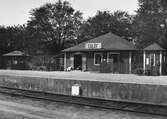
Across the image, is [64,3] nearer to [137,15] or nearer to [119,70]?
[137,15]

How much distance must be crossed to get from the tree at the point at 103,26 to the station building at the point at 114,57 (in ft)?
69.7

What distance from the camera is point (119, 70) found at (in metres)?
28.1

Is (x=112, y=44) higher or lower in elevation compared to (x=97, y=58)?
higher

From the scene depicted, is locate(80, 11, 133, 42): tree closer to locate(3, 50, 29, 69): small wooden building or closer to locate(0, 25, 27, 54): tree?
Answer: locate(0, 25, 27, 54): tree

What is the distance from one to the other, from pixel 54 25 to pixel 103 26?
35.9 feet

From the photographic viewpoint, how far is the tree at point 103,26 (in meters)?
56.4

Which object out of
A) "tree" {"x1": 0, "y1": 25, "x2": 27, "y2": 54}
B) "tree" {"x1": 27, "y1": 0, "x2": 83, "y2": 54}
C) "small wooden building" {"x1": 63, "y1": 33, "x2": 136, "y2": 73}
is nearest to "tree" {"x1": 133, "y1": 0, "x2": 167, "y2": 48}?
"small wooden building" {"x1": 63, "y1": 33, "x2": 136, "y2": 73}

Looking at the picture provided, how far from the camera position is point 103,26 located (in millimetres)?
57688

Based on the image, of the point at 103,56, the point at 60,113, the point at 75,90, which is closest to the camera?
the point at 60,113

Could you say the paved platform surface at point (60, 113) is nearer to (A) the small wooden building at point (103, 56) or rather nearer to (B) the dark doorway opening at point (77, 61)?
(A) the small wooden building at point (103, 56)

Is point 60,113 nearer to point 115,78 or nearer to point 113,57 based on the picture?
point 115,78

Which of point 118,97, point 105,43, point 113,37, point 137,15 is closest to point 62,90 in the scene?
point 118,97

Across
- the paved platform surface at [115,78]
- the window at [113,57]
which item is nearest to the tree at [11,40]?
the window at [113,57]

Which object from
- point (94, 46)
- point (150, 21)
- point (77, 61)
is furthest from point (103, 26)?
point (94, 46)
